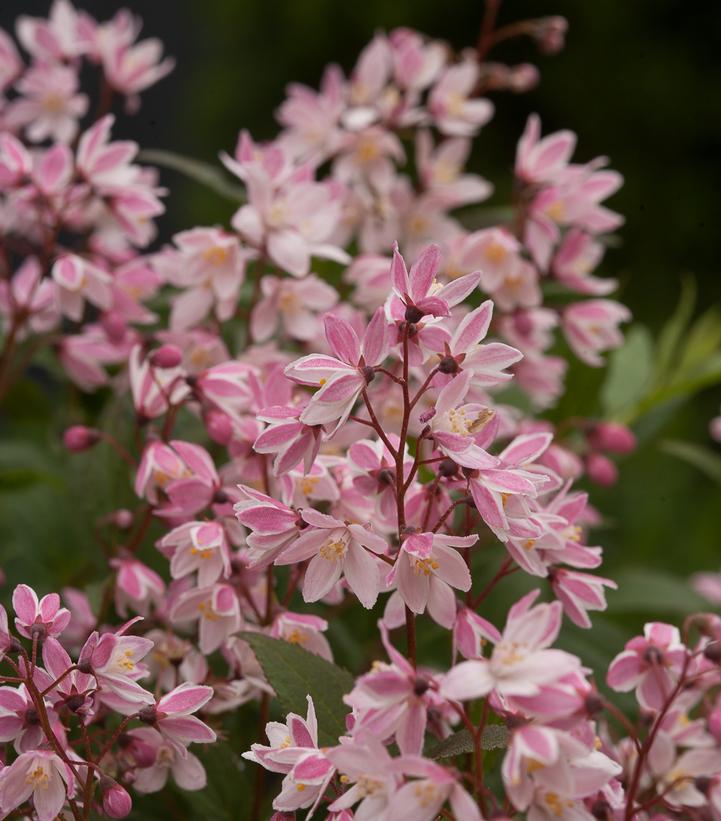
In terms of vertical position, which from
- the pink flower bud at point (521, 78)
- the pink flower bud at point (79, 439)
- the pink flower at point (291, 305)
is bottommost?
the pink flower bud at point (79, 439)

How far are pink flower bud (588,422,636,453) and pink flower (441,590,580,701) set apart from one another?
0.44 meters

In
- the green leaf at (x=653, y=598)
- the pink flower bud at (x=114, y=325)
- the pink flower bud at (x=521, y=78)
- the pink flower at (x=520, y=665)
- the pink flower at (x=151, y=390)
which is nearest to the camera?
the pink flower at (x=520, y=665)

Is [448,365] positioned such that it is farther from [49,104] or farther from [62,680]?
[49,104]

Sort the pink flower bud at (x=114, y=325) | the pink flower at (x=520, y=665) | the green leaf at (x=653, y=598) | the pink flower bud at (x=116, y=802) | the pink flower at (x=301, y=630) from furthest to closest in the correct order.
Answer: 1. the green leaf at (x=653, y=598)
2. the pink flower bud at (x=114, y=325)
3. the pink flower at (x=301, y=630)
4. the pink flower bud at (x=116, y=802)
5. the pink flower at (x=520, y=665)

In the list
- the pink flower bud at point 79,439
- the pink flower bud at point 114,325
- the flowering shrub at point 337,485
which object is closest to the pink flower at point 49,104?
the flowering shrub at point 337,485

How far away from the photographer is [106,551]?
79cm

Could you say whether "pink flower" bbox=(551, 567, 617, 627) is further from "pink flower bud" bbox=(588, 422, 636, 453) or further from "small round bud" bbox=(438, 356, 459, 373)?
"pink flower bud" bbox=(588, 422, 636, 453)

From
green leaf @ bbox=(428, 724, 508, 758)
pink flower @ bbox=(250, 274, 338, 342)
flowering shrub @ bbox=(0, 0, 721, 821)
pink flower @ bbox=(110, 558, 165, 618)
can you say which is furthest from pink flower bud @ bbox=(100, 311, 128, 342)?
green leaf @ bbox=(428, 724, 508, 758)

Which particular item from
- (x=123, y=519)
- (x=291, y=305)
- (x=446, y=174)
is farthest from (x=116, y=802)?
(x=446, y=174)

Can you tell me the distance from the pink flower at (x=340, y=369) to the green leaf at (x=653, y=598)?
0.53 meters

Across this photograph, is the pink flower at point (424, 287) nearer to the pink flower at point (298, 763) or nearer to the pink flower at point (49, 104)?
the pink flower at point (298, 763)

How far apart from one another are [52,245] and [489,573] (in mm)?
420

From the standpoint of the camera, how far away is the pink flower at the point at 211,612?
607 millimetres

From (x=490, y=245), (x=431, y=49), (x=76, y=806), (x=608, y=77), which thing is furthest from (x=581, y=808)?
(x=608, y=77)
